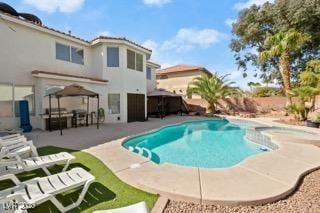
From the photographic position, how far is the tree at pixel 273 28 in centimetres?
2630

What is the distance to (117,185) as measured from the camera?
5820mm

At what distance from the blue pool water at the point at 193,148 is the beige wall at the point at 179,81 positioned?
21545mm

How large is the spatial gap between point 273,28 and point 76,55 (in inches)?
1018

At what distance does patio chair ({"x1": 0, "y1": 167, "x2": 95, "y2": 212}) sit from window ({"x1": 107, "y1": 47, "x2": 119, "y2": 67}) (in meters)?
15.5

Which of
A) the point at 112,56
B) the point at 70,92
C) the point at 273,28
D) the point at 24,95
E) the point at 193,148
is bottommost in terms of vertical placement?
the point at 193,148

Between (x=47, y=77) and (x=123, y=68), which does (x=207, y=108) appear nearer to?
(x=123, y=68)

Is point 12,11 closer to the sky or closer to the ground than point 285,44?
closer to the sky

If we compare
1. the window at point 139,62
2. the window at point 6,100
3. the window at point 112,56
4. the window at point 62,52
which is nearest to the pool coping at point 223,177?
the window at point 6,100

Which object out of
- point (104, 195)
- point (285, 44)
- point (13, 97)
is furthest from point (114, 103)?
point (285, 44)

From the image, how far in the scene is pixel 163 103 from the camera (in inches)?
1128

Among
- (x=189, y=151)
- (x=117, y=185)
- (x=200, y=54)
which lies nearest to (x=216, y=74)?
(x=200, y=54)

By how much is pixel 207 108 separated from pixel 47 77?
20.6 meters

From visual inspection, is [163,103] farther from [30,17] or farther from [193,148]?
[30,17]

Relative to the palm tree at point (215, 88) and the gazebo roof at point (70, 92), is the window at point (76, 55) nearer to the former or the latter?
the gazebo roof at point (70, 92)
